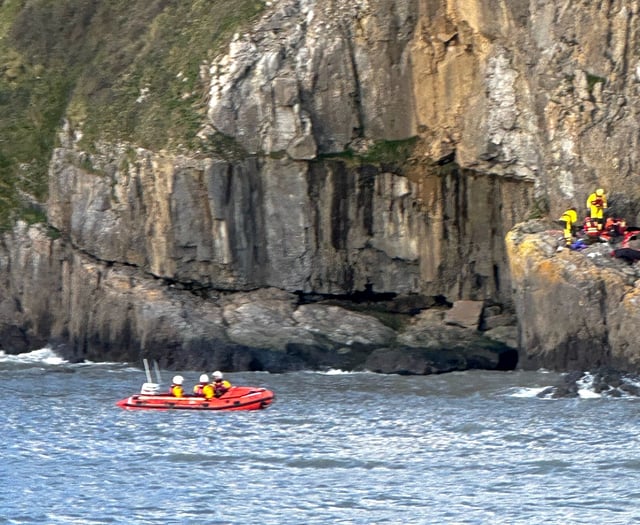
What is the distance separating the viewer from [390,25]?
50.7 metres

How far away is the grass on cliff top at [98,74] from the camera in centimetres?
5338

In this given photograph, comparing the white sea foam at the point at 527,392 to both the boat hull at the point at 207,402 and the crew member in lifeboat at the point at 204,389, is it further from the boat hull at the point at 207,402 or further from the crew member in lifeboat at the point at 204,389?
the crew member in lifeboat at the point at 204,389

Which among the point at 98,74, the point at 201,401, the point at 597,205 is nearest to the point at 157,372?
the point at 201,401

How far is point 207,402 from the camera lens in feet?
139

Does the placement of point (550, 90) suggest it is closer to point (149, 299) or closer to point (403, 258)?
point (403, 258)

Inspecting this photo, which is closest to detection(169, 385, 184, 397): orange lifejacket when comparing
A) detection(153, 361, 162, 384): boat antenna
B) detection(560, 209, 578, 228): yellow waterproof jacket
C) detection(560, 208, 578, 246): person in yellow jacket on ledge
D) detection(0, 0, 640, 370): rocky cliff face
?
detection(153, 361, 162, 384): boat antenna

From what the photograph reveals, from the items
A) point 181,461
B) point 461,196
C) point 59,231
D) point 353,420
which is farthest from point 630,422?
point 59,231

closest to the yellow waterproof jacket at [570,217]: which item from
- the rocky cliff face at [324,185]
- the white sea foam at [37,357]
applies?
the rocky cliff face at [324,185]

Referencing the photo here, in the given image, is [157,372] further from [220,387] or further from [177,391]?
[220,387]

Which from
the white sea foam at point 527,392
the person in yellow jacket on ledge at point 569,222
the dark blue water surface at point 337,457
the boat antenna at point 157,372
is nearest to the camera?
the dark blue water surface at point 337,457

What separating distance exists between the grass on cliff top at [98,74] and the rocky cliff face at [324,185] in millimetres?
1010

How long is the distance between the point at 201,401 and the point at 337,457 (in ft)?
26.8

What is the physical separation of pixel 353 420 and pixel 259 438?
9.23 feet

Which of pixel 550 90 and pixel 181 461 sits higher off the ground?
pixel 550 90
